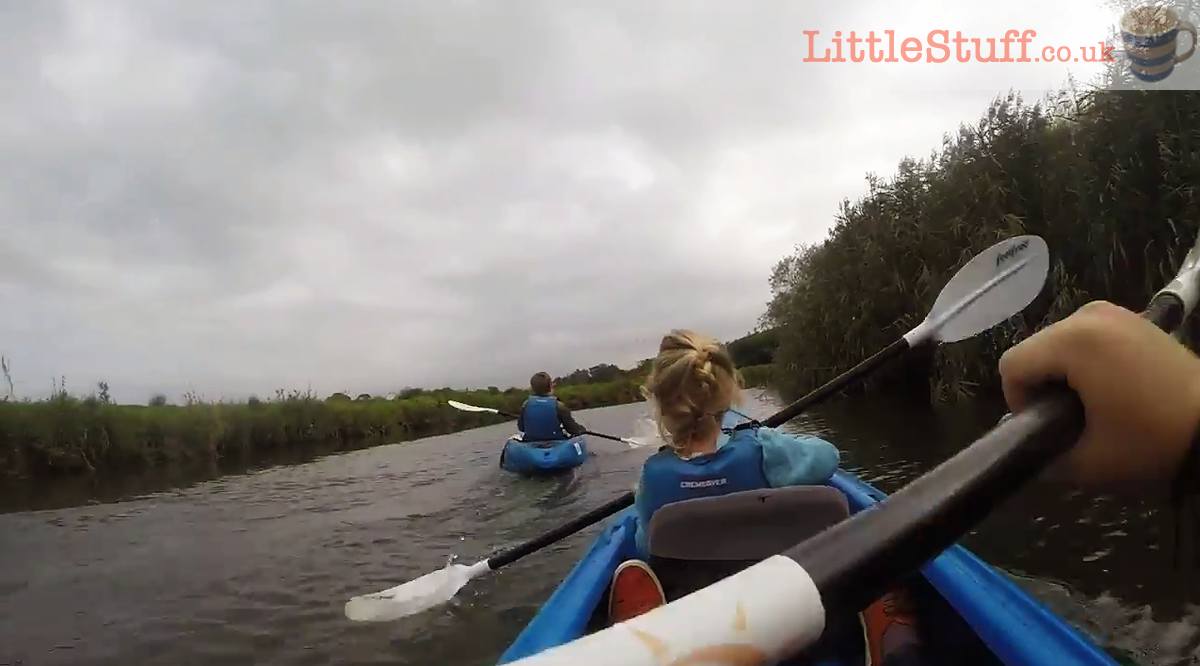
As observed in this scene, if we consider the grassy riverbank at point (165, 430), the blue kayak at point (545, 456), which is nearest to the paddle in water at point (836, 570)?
the grassy riverbank at point (165, 430)

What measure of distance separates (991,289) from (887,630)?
2.41 metres

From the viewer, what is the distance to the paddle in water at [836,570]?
462 millimetres

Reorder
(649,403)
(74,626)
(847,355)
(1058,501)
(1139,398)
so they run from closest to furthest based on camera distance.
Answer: (1139,398) → (649,403) → (74,626) → (1058,501) → (847,355)

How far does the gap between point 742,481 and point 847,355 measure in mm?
18556

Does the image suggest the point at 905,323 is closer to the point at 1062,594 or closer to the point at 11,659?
the point at 1062,594

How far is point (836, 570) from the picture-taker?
20.6 inches

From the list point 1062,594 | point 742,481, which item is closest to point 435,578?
point 742,481

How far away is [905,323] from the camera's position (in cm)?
1666

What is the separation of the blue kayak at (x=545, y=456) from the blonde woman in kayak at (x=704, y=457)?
6.62 meters

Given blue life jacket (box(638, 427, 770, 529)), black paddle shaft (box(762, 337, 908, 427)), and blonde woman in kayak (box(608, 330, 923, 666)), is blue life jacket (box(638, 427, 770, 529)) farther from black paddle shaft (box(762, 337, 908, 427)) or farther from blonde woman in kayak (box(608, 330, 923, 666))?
black paddle shaft (box(762, 337, 908, 427))

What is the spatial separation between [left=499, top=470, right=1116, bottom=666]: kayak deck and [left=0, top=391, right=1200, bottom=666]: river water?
53cm

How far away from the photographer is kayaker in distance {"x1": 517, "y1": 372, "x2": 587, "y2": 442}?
31.7ft

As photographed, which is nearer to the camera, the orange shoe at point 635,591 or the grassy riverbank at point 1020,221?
the orange shoe at point 635,591

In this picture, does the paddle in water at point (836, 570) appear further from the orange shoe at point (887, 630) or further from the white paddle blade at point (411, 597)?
the white paddle blade at point (411, 597)
